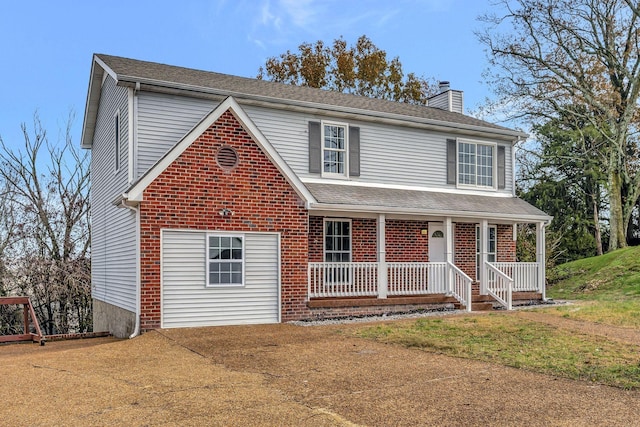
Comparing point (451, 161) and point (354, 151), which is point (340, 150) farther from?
point (451, 161)

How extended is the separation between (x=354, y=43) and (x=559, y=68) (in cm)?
1223

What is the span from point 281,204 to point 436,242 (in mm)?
6308

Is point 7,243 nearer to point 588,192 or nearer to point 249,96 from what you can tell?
point 249,96

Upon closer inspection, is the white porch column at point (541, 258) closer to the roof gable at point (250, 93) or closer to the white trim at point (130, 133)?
the roof gable at point (250, 93)

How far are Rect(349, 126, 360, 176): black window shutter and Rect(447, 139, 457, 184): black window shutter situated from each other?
3.45m

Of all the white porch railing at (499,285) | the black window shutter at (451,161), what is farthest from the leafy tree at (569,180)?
the white porch railing at (499,285)

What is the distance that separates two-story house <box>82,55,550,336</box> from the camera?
12.6 meters

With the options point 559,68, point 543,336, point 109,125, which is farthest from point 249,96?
point 559,68

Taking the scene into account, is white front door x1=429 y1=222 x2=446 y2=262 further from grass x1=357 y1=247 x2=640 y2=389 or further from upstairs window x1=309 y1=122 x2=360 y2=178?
grass x1=357 y1=247 x2=640 y2=389

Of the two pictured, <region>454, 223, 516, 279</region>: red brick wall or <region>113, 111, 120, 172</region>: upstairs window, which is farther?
<region>454, 223, 516, 279</region>: red brick wall

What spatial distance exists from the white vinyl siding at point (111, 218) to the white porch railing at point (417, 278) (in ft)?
22.3

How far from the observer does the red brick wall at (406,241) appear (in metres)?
17.1

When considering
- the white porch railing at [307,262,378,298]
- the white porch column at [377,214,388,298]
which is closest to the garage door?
the white porch railing at [307,262,378,298]

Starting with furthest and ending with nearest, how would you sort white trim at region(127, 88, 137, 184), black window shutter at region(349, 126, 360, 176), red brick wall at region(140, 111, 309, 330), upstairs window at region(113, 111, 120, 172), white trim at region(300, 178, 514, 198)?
black window shutter at region(349, 126, 360, 176)
white trim at region(300, 178, 514, 198)
upstairs window at region(113, 111, 120, 172)
white trim at region(127, 88, 137, 184)
red brick wall at region(140, 111, 309, 330)
